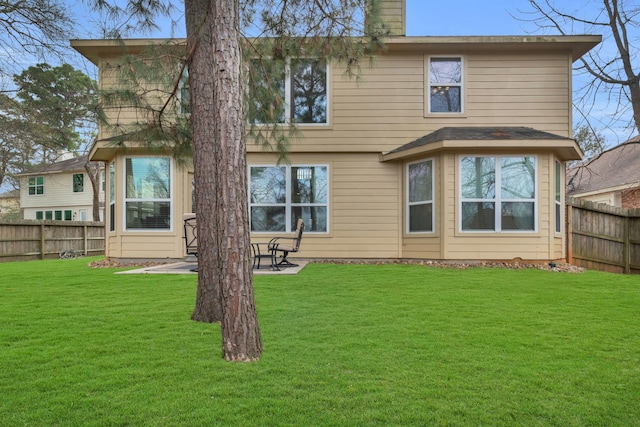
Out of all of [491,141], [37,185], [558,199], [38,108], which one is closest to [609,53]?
[558,199]

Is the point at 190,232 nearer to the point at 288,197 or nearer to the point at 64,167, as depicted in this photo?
the point at 288,197

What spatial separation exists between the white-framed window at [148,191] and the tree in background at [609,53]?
30.8 feet

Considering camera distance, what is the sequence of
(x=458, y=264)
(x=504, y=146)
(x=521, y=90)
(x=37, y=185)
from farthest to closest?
(x=37, y=185) < (x=521, y=90) < (x=458, y=264) < (x=504, y=146)

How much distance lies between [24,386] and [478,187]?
7.55 meters

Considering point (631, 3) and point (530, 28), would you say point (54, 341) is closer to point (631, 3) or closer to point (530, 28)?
point (530, 28)

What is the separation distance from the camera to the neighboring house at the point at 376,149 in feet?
27.4

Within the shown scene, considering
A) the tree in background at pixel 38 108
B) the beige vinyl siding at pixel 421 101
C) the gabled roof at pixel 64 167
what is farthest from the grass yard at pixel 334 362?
the gabled roof at pixel 64 167

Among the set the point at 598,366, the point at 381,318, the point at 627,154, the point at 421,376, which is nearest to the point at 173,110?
the point at 381,318

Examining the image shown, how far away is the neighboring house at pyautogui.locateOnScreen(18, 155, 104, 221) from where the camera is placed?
66.9 ft

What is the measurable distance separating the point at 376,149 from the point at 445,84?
2171mm

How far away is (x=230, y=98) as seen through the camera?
8.66 ft

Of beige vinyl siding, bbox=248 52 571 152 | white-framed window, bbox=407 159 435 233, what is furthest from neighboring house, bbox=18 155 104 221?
white-framed window, bbox=407 159 435 233

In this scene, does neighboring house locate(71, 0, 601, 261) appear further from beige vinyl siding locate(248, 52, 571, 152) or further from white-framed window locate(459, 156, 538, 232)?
white-framed window locate(459, 156, 538, 232)

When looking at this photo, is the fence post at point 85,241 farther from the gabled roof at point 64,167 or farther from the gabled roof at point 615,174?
the gabled roof at point 615,174
